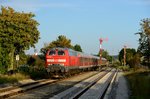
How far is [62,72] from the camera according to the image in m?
35.8

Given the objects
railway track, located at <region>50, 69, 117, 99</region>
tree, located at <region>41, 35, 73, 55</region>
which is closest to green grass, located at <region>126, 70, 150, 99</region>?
railway track, located at <region>50, 69, 117, 99</region>

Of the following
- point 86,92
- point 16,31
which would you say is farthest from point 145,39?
point 86,92

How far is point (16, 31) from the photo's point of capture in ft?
168

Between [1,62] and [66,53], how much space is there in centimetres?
879

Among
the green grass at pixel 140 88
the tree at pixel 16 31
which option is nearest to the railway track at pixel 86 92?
the green grass at pixel 140 88

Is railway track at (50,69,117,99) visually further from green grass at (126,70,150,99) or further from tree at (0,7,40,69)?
tree at (0,7,40,69)

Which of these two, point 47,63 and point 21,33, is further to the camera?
point 21,33

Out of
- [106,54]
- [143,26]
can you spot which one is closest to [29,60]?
[143,26]

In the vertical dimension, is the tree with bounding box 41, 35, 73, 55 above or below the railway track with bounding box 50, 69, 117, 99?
above

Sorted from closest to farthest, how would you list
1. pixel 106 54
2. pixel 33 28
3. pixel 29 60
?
pixel 33 28, pixel 29 60, pixel 106 54

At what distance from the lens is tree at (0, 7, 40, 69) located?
50156mm

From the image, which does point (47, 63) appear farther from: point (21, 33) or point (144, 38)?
point (144, 38)

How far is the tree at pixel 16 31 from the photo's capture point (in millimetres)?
50156

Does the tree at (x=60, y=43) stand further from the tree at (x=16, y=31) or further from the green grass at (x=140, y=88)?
the green grass at (x=140, y=88)
